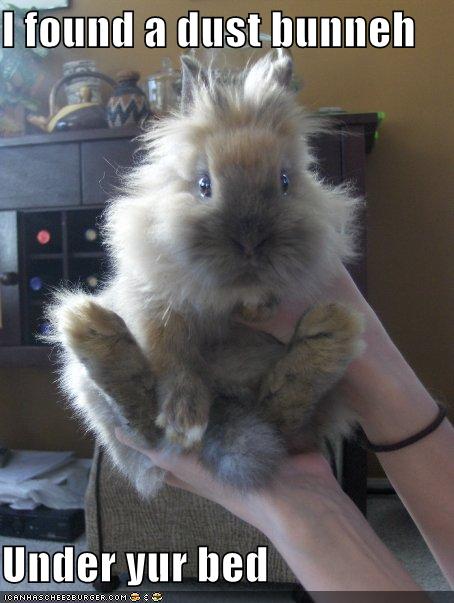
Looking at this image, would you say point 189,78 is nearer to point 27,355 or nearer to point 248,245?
point 248,245

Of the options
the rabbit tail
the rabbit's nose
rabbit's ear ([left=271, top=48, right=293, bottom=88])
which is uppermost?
rabbit's ear ([left=271, top=48, right=293, bottom=88])

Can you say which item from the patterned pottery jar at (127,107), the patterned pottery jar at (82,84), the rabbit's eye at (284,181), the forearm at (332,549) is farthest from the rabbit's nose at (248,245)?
the patterned pottery jar at (82,84)

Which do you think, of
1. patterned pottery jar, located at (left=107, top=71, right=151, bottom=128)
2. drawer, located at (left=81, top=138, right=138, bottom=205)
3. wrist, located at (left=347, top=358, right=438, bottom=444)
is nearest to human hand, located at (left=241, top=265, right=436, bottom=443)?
wrist, located at (left=347, top=358, right=438, bottom=444)

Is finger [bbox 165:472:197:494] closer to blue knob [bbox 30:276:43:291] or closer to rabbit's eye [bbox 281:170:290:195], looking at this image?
rabbit's eye [bbox 281:170:290:195]

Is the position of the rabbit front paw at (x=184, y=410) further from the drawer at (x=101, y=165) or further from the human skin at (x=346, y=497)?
the drawer at (x=101, y=165)

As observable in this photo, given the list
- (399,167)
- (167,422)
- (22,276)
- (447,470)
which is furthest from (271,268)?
(399,167)

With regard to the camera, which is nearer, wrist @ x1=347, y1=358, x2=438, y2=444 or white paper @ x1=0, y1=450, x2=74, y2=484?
wrist @ x1=347, y1=358, x2=438, y2=444
